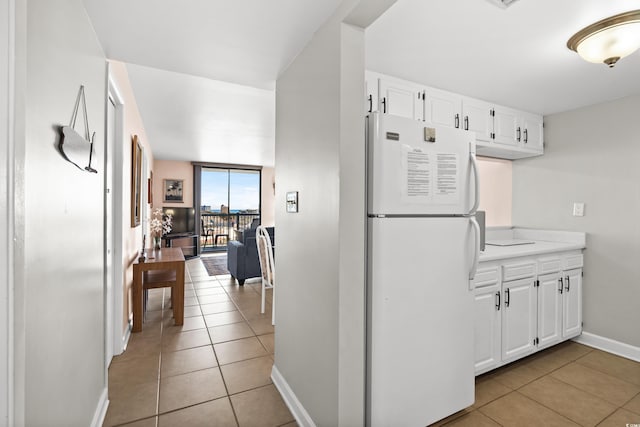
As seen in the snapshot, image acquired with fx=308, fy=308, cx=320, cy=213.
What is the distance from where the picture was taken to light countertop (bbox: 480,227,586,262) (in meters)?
2.49

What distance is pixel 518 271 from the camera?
2418 mm

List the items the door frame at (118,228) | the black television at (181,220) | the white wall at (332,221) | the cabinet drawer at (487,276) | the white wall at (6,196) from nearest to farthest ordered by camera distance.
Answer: the white wall at (6,196) < the white wall at (332,221) < the cabinet drawer at (487,276) < the door frame at (118,228) < the black television at (181,220)

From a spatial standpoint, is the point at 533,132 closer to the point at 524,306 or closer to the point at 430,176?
the point at 524,306

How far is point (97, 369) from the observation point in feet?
5.77

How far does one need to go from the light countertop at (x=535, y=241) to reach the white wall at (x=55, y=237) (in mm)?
2513

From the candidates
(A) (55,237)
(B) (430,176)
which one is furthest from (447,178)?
(A) (55,237)

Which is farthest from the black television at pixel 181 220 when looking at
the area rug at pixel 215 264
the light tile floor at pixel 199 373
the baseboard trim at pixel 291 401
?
the baseboard trim at pixel 291 401

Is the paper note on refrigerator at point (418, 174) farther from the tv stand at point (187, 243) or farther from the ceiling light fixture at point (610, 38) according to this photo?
the tv stand at point (187, 243)

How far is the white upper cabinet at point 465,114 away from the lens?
223 cm

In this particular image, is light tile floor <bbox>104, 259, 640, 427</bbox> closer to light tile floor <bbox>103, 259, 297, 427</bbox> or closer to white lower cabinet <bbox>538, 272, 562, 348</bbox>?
light tile floor <bbox>103, 259, 297, 427</bbox>

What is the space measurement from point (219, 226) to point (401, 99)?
7.14m

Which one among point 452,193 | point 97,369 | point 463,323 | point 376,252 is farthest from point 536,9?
point 97,369

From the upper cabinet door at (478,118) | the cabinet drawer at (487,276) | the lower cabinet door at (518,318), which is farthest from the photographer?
the upper cabinet door at (478,118)

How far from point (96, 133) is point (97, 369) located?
52.8 inches
